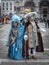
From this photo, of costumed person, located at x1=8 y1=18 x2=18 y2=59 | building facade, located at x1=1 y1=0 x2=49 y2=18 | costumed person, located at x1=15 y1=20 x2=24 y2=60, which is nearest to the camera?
costumed person, located at x1=15 y1=20 x2=24 y2=60

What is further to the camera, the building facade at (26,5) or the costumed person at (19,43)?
the building facade at (26,5)

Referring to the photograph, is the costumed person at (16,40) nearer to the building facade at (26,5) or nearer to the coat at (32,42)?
the coat at (32,42)

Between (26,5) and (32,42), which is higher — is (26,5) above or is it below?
below

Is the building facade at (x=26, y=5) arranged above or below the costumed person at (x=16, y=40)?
below

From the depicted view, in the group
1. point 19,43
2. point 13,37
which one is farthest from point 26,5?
point 19,43

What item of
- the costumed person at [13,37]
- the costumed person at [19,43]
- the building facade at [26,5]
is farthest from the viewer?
the building facade at [26,5]

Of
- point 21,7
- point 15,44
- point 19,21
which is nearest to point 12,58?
point 15,44

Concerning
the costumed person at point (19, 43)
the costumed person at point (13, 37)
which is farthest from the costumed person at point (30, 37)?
the costumed person at point (13, 37)

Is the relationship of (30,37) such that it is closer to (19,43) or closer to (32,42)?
(32,42)

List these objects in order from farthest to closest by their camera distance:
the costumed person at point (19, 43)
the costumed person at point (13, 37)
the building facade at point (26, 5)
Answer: the building facade at point (26, 5) → the costumed person at point (13, 37) → the costumed person at point (19, 43)

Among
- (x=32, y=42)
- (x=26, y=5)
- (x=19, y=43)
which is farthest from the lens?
(x=26, y=5)

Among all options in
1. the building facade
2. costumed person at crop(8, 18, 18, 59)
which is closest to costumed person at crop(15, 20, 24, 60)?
costumed person at crop(8, 18, 18, 59)

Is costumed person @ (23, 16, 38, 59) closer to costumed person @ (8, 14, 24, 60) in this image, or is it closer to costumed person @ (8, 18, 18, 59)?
costumed person @ (8, 14, 24, 60)

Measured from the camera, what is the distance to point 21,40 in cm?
1127
